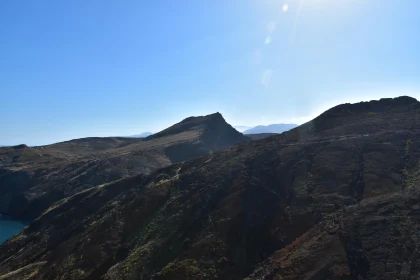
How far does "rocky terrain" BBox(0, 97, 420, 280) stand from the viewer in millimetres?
29281

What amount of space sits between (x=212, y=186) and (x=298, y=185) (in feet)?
45.6

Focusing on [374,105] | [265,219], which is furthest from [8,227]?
[374,105]

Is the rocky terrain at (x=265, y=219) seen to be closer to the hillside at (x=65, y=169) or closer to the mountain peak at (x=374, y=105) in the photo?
the mountain peak at (x=374, y=105)

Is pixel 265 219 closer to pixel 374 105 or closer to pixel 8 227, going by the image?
pixel 374 105

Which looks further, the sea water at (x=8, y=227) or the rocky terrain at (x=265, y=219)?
the sea water at (x=8, y=227)

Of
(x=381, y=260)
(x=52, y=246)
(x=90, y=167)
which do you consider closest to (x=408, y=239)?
(x=381, y=260)

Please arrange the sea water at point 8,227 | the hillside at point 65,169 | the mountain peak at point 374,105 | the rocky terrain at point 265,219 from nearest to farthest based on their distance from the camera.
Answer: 1. the rocky terrain at point 265,219
2. the mountain peak at point 374,105
3. the sea water at point 8,227
4. the hillside at point 65,169

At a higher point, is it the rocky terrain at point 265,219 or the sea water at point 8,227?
the rocky terrain at point 265,219

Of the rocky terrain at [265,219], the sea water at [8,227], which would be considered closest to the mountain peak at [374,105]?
the rocky terrain at [265,219]

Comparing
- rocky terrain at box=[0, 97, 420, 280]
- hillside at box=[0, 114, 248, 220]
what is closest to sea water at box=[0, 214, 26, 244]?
hillside at box=[0, 114, 248, 220]

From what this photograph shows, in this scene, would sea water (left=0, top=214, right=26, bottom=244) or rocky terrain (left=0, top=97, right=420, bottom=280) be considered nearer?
rocky terrain (left=0, top=97, right=420, bottom=280)

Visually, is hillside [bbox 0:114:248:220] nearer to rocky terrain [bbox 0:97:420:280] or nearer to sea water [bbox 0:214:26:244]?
sea water [bbox 0:214:26:244]

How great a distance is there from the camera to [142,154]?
140500mm

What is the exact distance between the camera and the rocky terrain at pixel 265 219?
29.3 metres
